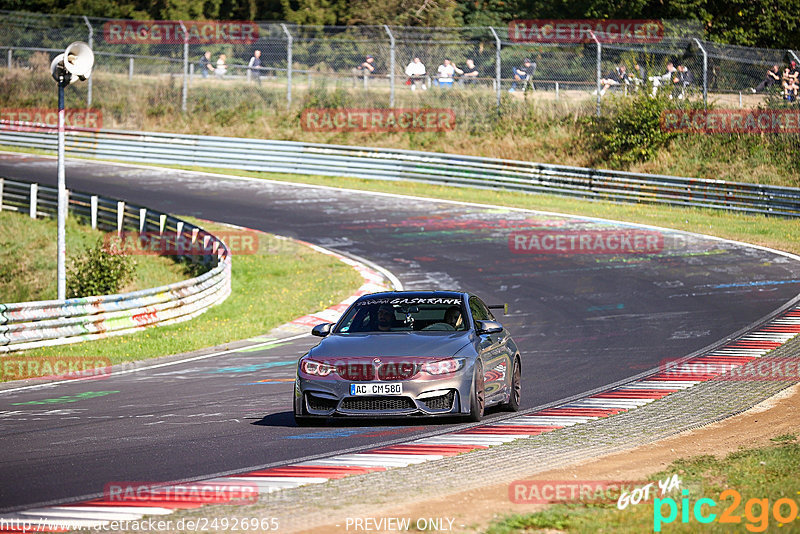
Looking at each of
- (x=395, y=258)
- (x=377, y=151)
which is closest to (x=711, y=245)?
(x=395, y=258)

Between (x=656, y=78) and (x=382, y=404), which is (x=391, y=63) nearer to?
(x=656, y=78)

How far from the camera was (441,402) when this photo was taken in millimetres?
10273

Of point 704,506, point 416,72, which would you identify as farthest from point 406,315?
point 416,72

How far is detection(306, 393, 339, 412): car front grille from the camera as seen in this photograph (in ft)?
33.8

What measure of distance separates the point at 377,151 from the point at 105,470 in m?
30.8

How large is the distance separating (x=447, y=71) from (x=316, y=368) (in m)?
30.5

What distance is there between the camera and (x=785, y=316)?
18.6 meters

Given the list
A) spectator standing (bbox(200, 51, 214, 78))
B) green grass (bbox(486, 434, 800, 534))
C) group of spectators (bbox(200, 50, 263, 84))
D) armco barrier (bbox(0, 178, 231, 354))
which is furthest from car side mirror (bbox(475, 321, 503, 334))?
spectator standing (bbox(200, 51, 214, 78))

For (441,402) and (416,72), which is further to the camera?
(416,72)

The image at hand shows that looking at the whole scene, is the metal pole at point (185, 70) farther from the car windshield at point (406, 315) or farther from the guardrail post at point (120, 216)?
the car windshield at point (406, 315)

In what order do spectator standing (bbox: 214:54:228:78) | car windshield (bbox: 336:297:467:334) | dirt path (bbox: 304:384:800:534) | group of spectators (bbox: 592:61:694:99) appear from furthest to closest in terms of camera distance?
spectator standing (bbox: 214:54:228:78) → group of spectators (bbox: 592:61:694:99) → car windshield (bbox: 336:297:467:334) → dirt path (bbox: 304:384:800:534)

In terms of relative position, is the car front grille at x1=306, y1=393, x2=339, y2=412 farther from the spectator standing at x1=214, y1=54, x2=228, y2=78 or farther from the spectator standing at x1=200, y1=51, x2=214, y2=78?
the spectator standing at x1=200, y1=51, x2=214, y2=78

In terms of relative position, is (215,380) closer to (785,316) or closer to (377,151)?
(785,316)

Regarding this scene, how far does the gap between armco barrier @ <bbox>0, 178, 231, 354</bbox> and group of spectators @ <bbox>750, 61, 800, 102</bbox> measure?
63.3ft
